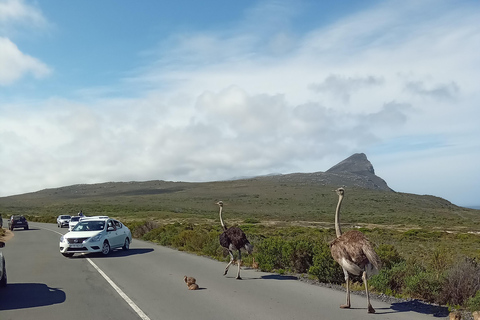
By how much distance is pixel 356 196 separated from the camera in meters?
107

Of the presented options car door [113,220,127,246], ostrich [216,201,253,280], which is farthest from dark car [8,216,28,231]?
ostrich [216,201,253,280]

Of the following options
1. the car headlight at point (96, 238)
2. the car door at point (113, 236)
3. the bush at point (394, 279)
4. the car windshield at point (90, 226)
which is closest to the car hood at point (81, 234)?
the car headlight at point (96, 238)

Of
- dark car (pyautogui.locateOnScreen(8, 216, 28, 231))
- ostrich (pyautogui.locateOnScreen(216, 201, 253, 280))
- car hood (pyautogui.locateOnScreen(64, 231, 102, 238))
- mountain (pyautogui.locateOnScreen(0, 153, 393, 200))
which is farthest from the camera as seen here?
mountain (pyautogui.locateOnScreen(0, 153, 393, 200))

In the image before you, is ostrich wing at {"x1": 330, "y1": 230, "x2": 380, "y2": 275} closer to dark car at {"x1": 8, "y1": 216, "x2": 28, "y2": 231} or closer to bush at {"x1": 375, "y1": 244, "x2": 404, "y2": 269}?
bush at {"x1": 375, "y1": 244, "x2": 404, "y2": 269}

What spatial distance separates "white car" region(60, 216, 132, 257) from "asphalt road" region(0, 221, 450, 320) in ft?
9.17

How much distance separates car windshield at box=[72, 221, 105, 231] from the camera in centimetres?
1992

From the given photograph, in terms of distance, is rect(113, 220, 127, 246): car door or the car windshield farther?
rect(113, 220, 127, 246): car door

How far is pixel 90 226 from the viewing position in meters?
20.2

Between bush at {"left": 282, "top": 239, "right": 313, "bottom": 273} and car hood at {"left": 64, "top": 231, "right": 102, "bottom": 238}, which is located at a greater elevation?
car hood at {"left": 64, "top": 231, "right": 102, "bottom": 238}

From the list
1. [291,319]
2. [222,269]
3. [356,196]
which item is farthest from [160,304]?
[356,196]

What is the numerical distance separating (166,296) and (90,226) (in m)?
11.0

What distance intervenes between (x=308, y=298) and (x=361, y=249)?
7.39ft

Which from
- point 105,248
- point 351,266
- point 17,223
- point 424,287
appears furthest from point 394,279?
point 17,223

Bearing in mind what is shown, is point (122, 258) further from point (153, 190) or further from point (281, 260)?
point (153, 190)
